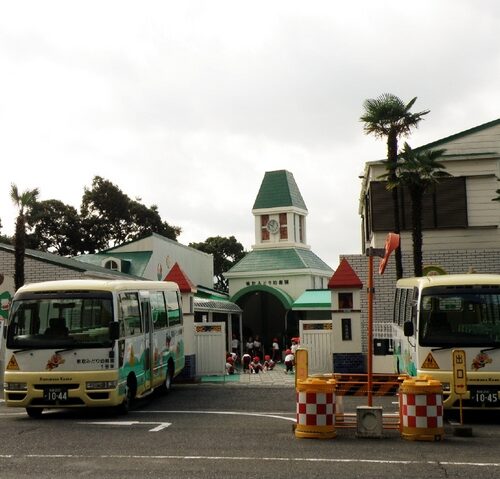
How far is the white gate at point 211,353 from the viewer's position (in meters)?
23.2

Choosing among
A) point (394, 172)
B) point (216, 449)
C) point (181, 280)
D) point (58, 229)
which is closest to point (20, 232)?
point (181, 280)

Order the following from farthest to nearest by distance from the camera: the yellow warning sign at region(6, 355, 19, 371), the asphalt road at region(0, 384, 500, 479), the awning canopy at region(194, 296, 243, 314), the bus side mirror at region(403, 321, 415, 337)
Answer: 1. the awning canopy at region(194, 296, 243, 314)
2. the yellow warning sign at region(6, 355, 19, 371)
3. the bus side mirror at region(403, 321, 415, 337)
4. the asphalt road at region(0, 384, 500, 479)

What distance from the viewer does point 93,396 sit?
14.2 metres

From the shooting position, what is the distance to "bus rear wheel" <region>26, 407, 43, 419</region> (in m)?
14.8

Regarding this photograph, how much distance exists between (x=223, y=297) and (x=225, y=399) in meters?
30.1

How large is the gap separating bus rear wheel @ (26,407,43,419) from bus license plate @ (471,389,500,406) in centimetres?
839

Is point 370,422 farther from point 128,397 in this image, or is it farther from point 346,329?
point 346,329

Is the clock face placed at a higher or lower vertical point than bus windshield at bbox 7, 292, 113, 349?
higher

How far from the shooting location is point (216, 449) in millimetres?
10516

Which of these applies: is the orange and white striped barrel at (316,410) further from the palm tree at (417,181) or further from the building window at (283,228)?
the building window at (283,228)

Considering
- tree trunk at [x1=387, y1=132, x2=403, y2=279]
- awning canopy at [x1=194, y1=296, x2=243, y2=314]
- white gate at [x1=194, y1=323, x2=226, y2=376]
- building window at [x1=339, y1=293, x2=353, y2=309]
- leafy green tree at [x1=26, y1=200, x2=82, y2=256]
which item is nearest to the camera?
building window at [x1=339, y1=293, x2=353, y2=309]

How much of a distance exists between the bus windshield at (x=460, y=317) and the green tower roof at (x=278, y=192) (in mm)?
38992

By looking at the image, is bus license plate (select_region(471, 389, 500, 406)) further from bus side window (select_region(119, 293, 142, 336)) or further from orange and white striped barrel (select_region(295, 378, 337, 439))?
bus side window (select_region(119, 293, 142, 336))

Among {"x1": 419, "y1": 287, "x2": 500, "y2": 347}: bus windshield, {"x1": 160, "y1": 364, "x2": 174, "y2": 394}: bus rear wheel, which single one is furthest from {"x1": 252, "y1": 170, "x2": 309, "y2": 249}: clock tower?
{"x1": 419, "y1": 287, "x2": 500, "y2": 347}: bus windshield
